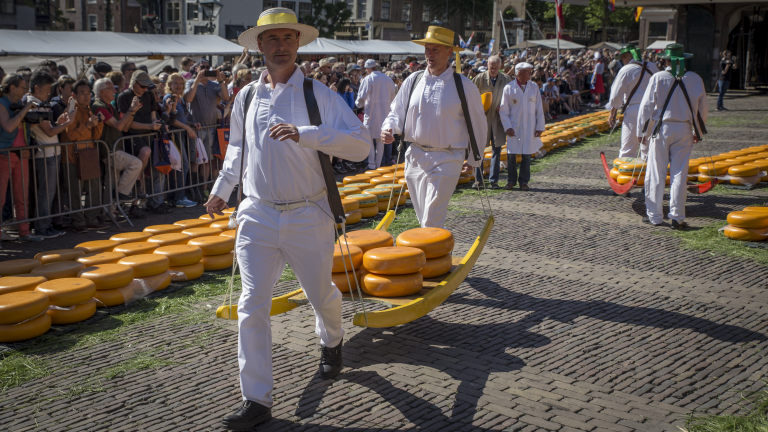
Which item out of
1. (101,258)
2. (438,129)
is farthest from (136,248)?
(438,129)

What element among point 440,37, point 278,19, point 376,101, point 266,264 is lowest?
point 266,264

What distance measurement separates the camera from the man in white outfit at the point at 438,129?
258 inches

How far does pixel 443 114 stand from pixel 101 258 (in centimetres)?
361

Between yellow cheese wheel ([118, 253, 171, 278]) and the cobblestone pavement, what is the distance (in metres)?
0.79

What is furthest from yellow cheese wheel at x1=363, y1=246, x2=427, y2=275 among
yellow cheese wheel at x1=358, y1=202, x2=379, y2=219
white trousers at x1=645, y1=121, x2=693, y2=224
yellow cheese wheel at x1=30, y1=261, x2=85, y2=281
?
white trousers at x1=645, y1=121, x2=693, y2=224

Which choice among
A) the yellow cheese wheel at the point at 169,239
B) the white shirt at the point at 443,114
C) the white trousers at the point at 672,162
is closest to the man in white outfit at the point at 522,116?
the white trousers at the point at 672,162

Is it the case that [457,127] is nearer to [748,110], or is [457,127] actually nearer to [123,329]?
[123,329]

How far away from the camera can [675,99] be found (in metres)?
9.04

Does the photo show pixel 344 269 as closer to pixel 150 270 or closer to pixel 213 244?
pixel 150 270

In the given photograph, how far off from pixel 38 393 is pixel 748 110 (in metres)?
27.3

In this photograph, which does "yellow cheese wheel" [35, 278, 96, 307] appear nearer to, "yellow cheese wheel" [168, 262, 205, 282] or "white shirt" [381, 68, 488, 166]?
"yellow cheese wheel" [168, 262, 205, 282]

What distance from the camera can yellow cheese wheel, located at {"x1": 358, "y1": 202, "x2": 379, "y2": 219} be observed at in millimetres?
9766

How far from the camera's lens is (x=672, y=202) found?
9281 millimetres

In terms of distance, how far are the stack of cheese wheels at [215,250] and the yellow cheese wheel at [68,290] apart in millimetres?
1502
